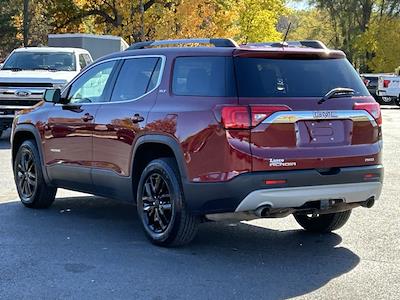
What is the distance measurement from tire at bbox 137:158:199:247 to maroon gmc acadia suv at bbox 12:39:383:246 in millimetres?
10

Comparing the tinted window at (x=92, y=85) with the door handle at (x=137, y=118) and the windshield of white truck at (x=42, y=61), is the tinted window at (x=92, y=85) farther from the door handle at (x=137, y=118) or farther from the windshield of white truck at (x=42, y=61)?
the windshield of white truck at (x=42, y=61)

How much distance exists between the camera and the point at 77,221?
7.44 meters

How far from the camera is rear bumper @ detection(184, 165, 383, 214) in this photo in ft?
18.0

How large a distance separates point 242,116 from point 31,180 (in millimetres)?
3628

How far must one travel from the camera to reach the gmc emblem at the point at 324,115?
225 inches

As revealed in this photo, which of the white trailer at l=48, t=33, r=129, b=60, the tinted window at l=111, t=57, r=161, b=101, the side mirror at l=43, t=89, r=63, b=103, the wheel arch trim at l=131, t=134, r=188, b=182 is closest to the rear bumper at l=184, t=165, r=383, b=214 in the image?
the wheel arch trim at l=131, t=134, r=188, b=182

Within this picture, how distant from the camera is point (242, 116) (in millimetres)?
Result: 5484

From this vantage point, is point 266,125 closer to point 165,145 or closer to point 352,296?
point 165,145

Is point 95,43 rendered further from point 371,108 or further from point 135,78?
point 371,108

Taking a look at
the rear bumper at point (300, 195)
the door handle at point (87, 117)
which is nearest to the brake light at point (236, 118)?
the rear bumper at point (300, 195)

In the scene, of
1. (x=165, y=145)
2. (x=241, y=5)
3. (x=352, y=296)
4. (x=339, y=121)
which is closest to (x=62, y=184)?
(x=165, y=145)

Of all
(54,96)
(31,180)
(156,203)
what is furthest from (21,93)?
(156,203)

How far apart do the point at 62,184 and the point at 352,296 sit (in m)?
3.84

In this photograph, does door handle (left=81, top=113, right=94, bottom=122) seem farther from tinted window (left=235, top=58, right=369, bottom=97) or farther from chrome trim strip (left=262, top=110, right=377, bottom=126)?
chrome trim strip (left=262, top=110, right=377, bottom=126)
